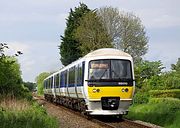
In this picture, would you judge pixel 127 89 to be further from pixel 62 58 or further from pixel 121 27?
pixel 62 58

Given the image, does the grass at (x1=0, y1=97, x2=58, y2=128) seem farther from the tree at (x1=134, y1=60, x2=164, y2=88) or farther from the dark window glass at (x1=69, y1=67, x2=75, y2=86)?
the tree at (x1=134, y1=60, x2=164, y2=88)

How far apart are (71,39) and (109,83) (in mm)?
48456

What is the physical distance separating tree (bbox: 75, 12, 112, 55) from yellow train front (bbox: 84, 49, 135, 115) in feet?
121

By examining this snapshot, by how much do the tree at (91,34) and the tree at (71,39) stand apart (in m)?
5.47

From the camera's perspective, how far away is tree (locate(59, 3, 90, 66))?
221 ft

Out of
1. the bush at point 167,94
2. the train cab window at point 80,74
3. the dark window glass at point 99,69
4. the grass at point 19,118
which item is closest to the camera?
the grass at point 19,118

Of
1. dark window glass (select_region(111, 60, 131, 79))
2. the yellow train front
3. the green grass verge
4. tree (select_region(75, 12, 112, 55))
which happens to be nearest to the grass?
the yellow train front

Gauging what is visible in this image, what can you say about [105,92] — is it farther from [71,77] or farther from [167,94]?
[167,94]

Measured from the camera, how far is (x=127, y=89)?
2064 centimetres

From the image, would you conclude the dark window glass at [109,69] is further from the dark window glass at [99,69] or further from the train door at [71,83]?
the train door at [71,83]

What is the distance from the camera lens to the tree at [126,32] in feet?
191

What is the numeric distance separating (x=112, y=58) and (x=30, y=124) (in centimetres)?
720

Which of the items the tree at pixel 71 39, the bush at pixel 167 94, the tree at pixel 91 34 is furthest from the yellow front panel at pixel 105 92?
the tree at pixel 71 39

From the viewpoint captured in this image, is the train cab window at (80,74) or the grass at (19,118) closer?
the grass at (19,118)
